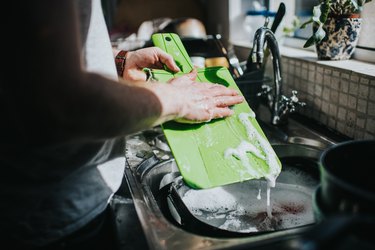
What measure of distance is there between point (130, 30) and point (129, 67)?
180 centimetres

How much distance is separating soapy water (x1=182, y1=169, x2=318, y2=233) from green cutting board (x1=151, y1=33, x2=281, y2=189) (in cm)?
16

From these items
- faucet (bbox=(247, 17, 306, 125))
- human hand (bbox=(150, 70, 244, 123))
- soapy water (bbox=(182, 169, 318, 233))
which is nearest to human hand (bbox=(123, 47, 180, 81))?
human hand (bbox=(150, 70, 244, 123))

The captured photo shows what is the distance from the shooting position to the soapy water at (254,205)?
97 centimetres

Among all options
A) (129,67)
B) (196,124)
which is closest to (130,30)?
(129,67)

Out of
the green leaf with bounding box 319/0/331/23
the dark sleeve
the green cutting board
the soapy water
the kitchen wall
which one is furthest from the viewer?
the kitchen wall

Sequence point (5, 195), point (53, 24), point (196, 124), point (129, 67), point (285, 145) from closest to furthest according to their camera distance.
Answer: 1. point (53, 24)
2. point (5, 195)
3. point (196, 124)
4. point (129, 67)
5. point (285, 145)

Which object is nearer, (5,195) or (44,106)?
(44,106)

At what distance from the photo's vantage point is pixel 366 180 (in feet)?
2.07

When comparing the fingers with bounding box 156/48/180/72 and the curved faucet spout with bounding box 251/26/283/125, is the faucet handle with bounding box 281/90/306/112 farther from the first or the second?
the fingers with bounding box 156/48/180/72

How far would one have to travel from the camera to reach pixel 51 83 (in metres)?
0.48

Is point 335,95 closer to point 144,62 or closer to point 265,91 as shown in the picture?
point 265,91

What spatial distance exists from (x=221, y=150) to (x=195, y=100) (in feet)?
0.60

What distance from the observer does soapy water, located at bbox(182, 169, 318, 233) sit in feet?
3.18

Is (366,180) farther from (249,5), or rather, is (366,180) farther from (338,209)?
(249,5)
